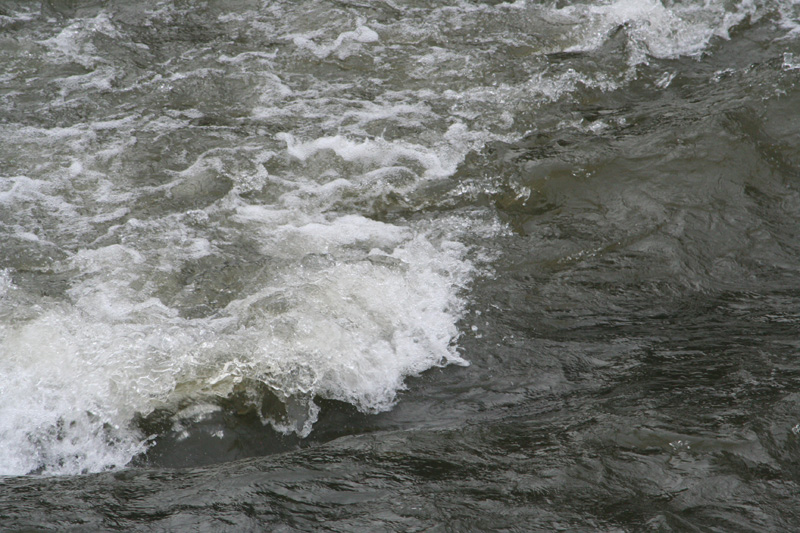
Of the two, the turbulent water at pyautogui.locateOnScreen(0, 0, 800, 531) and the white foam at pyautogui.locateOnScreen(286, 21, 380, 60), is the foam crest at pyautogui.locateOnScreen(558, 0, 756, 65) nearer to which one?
the turbulent water at pyautogui.locateOnScreen(0, 0, 800, 531)

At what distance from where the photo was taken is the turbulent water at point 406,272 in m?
2.59

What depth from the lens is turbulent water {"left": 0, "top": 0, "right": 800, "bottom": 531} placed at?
2586 millimetres

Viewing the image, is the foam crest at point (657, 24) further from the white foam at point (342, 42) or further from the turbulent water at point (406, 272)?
the white foam at point (342, 42)

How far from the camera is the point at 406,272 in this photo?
13.3ft

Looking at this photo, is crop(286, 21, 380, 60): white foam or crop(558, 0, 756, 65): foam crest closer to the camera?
crop(558, 0, 756, 65): foam crest

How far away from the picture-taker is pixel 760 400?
281cm

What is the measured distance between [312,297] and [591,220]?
6.07 ft

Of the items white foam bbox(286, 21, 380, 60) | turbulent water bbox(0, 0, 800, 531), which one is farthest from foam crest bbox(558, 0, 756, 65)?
white foam bbox(286, 21, 380, 60)

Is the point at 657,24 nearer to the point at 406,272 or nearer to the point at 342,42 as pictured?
the point at 342,42

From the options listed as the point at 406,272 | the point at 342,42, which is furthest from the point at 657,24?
the point at 406,272

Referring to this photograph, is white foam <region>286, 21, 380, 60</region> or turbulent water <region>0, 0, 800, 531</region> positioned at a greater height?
white foam <region>286, 21, 380, 60</region>

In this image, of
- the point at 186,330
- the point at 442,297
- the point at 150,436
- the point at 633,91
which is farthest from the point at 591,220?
the point at 150,436

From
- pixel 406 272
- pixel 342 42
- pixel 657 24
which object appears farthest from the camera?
pixel 342 42

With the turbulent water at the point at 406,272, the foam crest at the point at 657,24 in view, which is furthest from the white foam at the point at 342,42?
the foam crest at the point at 657,24
